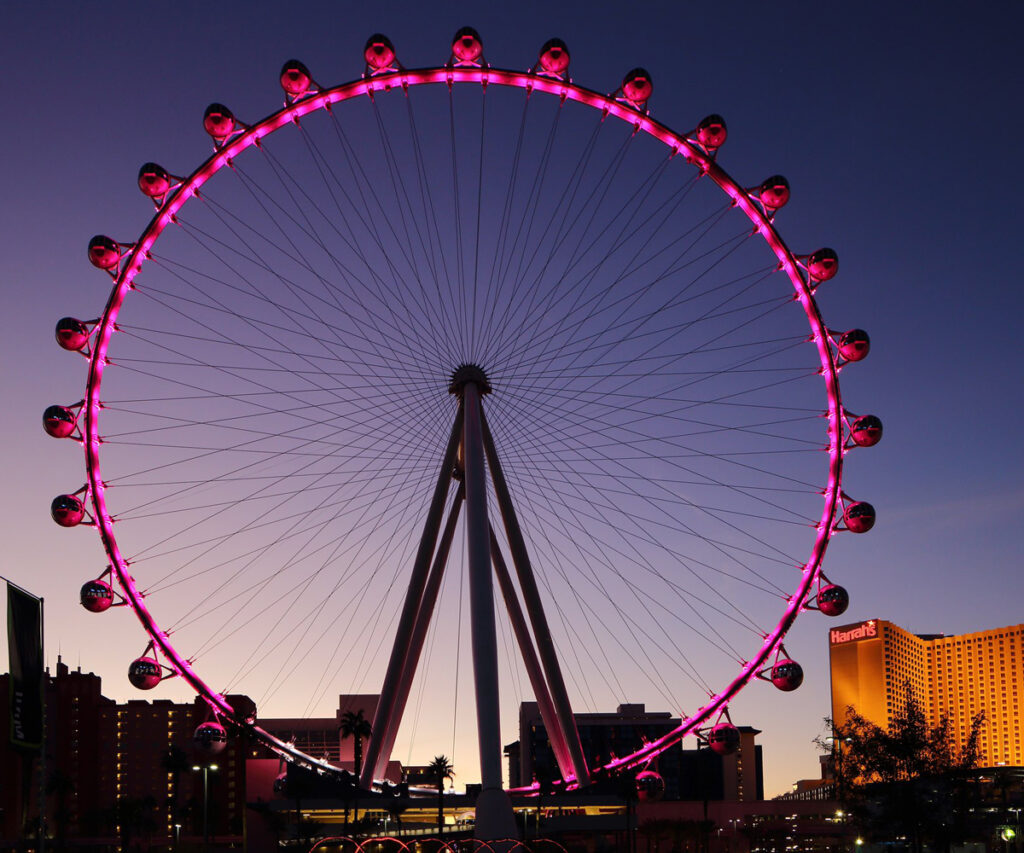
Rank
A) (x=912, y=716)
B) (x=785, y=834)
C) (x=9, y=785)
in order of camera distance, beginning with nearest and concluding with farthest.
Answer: (x=912, y=716)
(x=785, y=834)
(x=9, y=785)

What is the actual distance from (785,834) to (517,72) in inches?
4092

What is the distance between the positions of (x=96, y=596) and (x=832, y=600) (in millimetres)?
15957

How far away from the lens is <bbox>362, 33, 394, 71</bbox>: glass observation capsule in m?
28.0

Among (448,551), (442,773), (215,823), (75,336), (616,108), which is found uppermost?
(616,108)

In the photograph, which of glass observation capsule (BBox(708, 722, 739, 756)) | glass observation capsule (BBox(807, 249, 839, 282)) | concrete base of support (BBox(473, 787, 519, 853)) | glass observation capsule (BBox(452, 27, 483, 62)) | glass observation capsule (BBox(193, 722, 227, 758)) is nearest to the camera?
concrete base of support (BBox(473, 787, 519, 853))

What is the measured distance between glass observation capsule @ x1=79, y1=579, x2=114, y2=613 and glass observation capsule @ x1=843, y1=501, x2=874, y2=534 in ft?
53.4

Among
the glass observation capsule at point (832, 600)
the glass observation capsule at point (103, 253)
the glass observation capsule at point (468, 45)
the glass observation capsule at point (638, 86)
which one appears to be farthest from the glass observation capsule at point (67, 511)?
the glass observation capsule at point (832, 600)

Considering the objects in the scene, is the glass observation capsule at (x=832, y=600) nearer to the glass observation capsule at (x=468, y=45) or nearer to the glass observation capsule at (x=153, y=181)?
the glass observation capsule at (x=468, y=45)

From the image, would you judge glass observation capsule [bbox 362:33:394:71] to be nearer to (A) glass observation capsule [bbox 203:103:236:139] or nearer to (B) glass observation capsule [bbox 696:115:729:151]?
(A) glass observation capsule [bbox 203:103:236:139]

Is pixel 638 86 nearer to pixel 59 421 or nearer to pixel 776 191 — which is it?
pixel 776 191

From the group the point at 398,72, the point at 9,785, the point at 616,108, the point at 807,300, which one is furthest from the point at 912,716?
the point at 9,785

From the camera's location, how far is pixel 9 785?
130 meters

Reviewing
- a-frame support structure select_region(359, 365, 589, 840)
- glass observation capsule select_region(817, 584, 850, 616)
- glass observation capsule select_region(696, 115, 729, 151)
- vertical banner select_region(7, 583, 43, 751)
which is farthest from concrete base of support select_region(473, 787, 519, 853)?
glass observation capsule select_region(696, 115, 729, 151)

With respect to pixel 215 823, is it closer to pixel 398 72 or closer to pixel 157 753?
pixel 157 753
